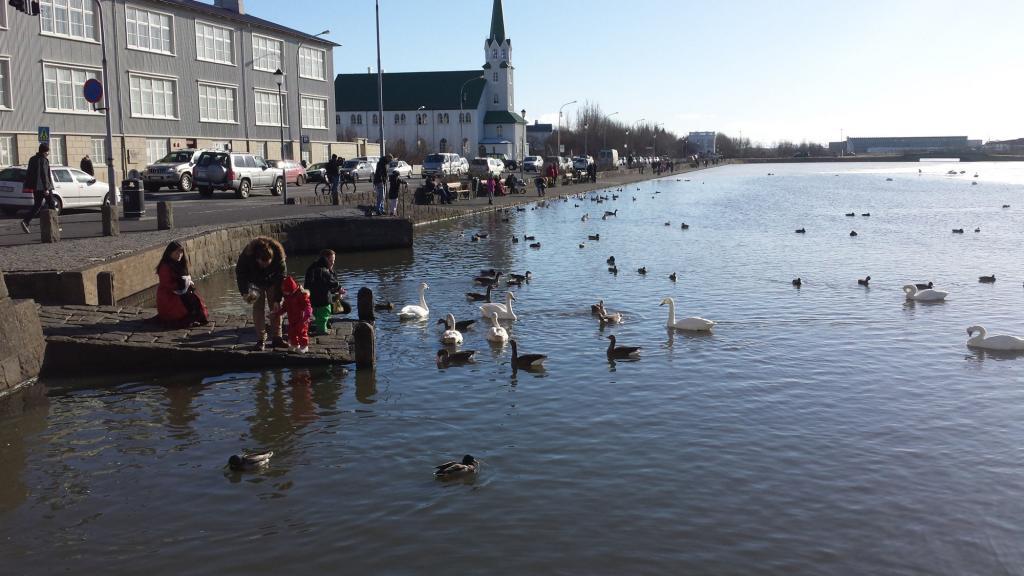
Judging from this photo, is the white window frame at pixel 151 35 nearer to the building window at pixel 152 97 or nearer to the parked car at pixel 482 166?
the building window at pixel 152 97

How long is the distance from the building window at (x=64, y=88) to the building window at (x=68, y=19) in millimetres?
1524

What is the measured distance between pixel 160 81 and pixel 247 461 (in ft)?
139

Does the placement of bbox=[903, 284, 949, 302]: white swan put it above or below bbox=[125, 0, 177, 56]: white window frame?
below

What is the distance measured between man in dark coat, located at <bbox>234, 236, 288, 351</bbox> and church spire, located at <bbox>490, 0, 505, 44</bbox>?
388 ft

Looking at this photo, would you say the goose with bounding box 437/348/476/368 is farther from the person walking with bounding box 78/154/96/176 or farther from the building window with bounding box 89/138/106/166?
the building window with bounding box 89/138/106/166

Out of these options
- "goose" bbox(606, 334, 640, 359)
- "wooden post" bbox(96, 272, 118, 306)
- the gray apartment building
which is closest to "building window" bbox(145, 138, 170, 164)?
the gray apartment building

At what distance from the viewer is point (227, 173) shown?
3716 cm

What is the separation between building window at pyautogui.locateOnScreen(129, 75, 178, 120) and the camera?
A: 44188mm

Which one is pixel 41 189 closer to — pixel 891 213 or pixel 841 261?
pixel 841 261

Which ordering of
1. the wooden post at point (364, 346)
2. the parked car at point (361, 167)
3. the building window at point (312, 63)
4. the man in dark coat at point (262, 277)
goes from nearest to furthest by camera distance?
the man in dark coat at point (262, 277) → the wooden post at point (364, 346) → the parked car at point (361, 167) → the building window at point (312, 63)

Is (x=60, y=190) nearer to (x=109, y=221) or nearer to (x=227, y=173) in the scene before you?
(x=109, y=221)

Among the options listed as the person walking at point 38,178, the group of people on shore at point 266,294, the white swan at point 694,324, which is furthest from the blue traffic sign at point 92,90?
the white swan at point 694,324

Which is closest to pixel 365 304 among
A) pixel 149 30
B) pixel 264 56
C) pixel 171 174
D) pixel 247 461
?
pixel 247 461

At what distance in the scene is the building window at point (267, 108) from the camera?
54438 millimetres
